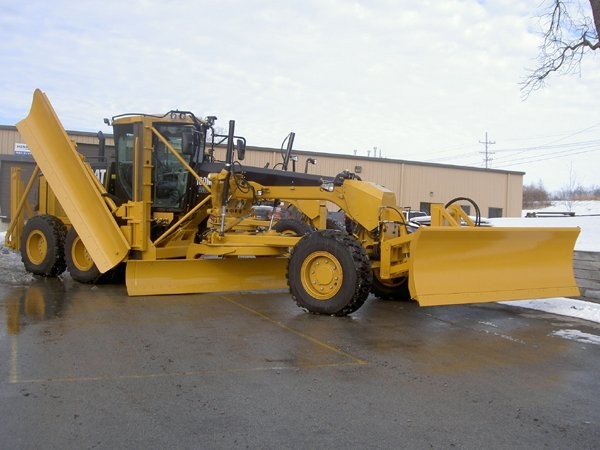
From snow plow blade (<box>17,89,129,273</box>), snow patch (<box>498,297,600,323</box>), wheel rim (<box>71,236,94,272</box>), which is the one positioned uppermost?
snow plow blade (<box>17,89,129,273</box>)

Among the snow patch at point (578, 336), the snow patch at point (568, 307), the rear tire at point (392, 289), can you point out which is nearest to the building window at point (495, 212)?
the snow patch at point (568, 307)

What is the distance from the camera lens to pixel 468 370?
530 centimetres

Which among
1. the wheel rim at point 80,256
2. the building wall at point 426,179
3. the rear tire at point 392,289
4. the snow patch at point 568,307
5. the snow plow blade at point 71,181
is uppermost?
the building wall at point 426,179

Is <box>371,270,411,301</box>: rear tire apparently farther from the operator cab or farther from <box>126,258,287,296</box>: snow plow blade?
the operator cab

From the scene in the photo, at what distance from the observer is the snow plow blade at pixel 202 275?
8.85 metres

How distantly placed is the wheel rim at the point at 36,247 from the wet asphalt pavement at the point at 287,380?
9.94 ft

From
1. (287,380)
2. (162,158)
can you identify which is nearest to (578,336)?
(287,380)

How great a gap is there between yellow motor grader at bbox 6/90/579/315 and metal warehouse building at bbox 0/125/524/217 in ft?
63.9

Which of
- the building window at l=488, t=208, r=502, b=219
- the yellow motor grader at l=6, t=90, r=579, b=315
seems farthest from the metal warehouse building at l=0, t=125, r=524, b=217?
the yellow motor grader at l=6, t=90, r=579, b=315

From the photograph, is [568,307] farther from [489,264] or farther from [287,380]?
[287,380]

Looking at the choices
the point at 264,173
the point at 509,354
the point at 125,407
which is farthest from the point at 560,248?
the point at 125,407

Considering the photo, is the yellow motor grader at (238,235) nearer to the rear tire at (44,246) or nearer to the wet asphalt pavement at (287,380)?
the rear tire at (44,246)

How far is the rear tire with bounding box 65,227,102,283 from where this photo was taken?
1012 centimetres

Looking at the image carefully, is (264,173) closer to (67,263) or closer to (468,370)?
(67,263)
